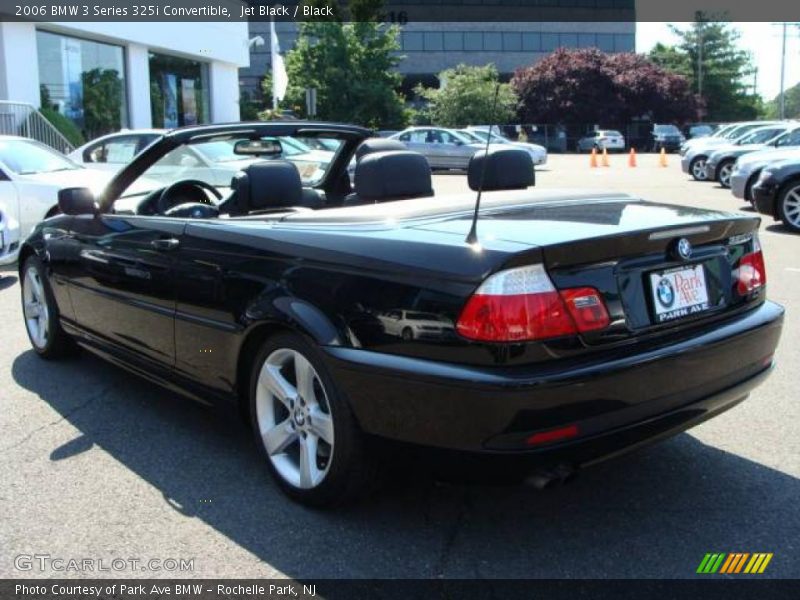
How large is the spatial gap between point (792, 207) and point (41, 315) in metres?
9.48

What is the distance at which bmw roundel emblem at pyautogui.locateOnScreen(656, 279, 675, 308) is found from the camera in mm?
3023

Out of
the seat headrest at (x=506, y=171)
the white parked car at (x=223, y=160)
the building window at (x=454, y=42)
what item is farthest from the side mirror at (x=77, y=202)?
the building window at (x=454, y=42)

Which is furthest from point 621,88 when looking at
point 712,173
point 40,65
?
point 40,65

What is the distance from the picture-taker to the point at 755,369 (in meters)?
3.38

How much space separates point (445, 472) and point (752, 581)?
1.06 meters

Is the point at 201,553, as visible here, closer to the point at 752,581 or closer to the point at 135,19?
the point at 752,581

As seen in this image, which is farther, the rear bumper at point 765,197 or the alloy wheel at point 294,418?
the rear bumper at point 765,197

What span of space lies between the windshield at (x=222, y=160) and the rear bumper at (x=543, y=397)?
202cm

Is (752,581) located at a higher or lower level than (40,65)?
lower

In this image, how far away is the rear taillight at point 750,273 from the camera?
346 cm

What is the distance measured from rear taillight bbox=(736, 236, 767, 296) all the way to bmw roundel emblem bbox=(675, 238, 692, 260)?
0.42 m

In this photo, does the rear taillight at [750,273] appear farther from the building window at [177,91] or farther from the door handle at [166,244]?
the building window at [177,91]

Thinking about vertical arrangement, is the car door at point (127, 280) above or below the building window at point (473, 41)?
below

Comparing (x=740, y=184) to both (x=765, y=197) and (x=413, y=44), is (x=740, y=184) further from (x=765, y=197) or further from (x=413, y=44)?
(x=413, y=44)
